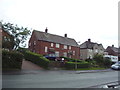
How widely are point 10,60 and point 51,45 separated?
2652cm

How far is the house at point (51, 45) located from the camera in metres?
42.1

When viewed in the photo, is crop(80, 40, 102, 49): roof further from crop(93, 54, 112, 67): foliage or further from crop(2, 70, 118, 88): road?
crop(2, 70, 118, 88): road

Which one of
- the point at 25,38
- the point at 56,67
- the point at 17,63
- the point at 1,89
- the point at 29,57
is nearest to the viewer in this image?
the point at 1,89

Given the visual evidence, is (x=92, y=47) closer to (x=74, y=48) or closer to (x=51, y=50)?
(x=74, y=48)

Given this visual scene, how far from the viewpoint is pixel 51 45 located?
146 feet

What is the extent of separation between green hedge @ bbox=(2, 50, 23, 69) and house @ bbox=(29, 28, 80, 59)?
1965 centimetres

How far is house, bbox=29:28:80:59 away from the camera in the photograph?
42.1m

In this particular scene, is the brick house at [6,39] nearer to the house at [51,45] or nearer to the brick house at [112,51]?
the house at [51,45]

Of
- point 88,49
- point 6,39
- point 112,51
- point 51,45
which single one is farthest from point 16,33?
point 112,51

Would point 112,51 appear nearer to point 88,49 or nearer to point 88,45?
point 88,45

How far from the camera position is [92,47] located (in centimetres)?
5950

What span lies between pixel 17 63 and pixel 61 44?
1137 inches

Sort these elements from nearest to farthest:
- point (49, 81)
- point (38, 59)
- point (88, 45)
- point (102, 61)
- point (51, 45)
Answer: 1. point (49, 81)
2. point (38, 59)
3. point (102, 61)
4. point (51, 45)
5. point (88, 45)

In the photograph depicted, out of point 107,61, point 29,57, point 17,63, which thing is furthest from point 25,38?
point 107,61
